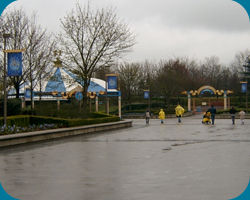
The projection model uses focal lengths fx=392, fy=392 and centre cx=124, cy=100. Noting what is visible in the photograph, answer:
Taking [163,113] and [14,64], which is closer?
[14,64]

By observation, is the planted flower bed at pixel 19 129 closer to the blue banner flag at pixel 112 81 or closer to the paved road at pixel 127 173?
the paved road at pixel 127 173

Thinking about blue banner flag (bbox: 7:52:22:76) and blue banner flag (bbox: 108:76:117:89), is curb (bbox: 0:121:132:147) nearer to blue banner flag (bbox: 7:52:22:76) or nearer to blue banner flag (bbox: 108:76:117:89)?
blue banner flag (bbox: 7:52:22:76)

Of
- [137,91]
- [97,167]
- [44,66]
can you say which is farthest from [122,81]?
[97,167]

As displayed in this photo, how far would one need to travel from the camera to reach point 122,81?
63.8m

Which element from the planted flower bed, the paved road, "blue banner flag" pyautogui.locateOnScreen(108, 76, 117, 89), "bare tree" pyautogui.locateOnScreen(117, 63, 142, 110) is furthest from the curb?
"bare tree" pyautogui.locateOnScreen(117, 63, 142, 110)

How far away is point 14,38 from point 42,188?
78.5 ft

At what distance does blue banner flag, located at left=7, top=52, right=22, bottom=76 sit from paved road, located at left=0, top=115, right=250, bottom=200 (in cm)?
537

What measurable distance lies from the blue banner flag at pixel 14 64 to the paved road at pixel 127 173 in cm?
537

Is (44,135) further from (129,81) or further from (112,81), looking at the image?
(129,81)

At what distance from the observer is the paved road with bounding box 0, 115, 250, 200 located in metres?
6.95

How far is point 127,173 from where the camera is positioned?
9.05 metres

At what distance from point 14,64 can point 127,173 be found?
1137 centimetres

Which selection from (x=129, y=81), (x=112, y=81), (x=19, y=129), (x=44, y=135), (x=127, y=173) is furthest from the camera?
(x=129, y=81)

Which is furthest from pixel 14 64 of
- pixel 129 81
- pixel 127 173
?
pixel 129 81
